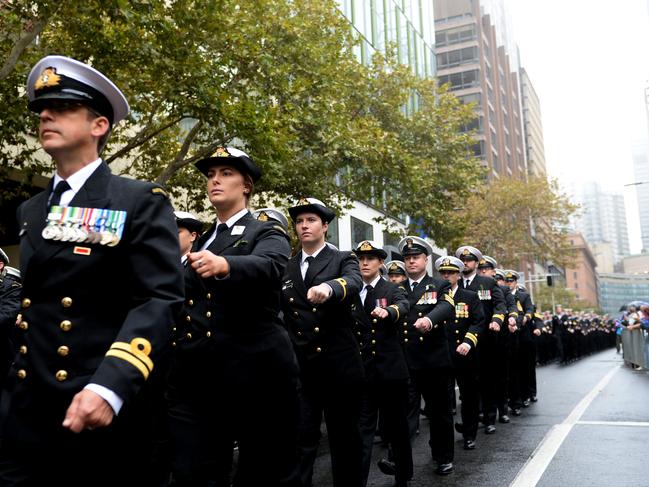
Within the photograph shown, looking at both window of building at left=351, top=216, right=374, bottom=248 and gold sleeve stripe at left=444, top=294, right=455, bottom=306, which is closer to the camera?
gold sleeve stripe at left=444, top=294, right=455, bottom=306

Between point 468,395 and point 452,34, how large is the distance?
252 feet

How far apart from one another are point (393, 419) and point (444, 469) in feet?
3.59

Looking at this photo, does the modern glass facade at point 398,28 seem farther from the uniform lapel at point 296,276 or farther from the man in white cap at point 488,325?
the uniform lapel at point 296,276

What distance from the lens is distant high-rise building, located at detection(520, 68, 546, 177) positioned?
111 metres

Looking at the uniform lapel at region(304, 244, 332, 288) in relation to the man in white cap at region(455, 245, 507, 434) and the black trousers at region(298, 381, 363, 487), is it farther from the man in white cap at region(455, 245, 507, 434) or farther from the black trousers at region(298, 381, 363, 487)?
the man in white cap at region(455, 245, 507, 434)

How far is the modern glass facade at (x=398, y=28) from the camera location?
1294 inches

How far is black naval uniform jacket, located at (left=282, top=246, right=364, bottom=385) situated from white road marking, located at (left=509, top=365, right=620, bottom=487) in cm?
229

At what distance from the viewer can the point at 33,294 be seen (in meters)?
2.44

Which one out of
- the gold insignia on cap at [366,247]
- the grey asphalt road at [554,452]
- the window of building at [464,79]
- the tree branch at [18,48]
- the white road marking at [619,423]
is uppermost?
the window of building at [464,79]

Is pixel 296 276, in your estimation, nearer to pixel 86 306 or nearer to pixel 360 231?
pixel 86 306

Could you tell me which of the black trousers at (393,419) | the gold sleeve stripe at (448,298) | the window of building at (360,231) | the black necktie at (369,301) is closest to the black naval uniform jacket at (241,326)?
the black trousers at (393,419)

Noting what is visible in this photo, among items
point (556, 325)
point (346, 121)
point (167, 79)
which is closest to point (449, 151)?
point (346, 121)

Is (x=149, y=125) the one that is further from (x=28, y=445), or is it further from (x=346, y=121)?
(x=28, y=445)

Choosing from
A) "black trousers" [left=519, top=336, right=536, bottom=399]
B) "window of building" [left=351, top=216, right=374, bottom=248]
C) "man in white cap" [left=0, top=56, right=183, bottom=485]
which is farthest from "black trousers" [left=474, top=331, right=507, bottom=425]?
"window of building" [left=351, top=216, right=374, bottom=248]
